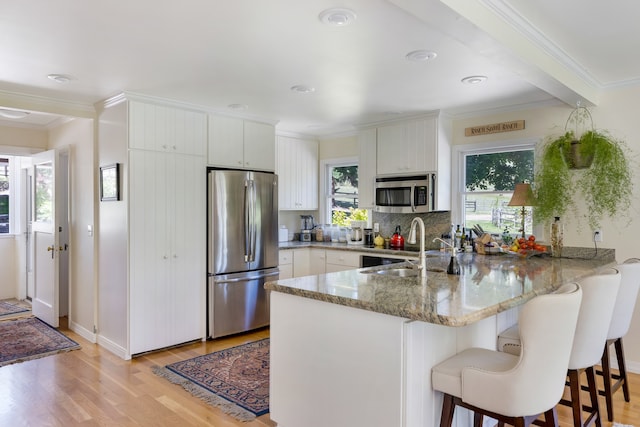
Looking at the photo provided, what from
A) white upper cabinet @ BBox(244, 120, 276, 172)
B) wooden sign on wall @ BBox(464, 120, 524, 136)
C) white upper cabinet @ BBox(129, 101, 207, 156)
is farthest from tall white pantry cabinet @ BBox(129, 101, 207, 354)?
wooden sign on wall @ BBox(464, 120, 524, 136)

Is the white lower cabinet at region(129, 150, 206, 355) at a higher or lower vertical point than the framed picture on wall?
lower

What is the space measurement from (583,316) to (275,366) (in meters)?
1.68

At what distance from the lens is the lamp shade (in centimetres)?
387

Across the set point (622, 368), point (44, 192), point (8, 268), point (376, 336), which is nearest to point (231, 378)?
point (376, 336)

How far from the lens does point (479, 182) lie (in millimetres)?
4695

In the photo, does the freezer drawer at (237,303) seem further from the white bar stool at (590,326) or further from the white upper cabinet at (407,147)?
the white bar stool at (590,326)

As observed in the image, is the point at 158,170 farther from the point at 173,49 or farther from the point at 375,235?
the point at 375,235

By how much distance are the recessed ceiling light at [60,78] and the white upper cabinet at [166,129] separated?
525mm

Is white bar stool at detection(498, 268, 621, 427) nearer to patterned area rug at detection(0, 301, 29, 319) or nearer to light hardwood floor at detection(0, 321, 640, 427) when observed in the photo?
Result: light hardwood floor at detection(0, 321, 640, 427)

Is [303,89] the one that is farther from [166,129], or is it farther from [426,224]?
[426,224]

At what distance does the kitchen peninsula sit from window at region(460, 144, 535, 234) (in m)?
1.73

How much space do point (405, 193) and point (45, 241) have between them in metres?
4.29

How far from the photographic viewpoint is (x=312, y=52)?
287 cm

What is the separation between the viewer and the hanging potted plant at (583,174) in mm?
3600
